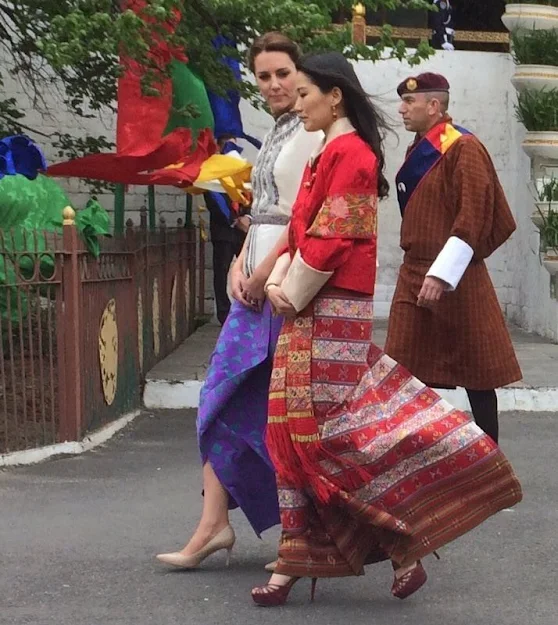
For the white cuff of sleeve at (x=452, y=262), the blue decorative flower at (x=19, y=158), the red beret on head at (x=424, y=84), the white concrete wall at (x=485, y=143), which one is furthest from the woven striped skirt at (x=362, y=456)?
the white concrete wall at (x=485, y=143)

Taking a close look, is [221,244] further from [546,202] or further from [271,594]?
[271,594]

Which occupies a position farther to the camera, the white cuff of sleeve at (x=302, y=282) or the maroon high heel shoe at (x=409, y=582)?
the maroon high heel shoe at (x=409, y=582)

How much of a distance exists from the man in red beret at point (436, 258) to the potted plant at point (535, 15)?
6.92 m

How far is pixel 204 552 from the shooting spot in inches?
174

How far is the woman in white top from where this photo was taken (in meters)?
4.24

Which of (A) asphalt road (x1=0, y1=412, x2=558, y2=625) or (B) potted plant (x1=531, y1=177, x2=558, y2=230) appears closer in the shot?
(A) asphalt road (x1=0, y1=412, x2=558, y2=625)

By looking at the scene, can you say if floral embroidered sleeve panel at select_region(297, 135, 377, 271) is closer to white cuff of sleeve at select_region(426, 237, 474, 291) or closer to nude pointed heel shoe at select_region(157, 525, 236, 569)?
white cuff of sleeve at select_region(426, 237, 474, 291)

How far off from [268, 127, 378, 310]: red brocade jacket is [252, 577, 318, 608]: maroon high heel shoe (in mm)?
923

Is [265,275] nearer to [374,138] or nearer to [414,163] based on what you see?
[374,138]

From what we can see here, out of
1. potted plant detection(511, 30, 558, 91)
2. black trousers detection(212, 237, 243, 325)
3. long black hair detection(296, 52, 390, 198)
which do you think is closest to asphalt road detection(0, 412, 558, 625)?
long black hair detection(296, 52, 390, 198)

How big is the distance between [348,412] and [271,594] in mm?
673

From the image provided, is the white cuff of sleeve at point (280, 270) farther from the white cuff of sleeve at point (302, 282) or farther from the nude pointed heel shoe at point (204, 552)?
the nude pointed heel shoe at point (204, 552)

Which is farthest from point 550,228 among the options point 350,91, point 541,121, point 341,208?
point 341,208

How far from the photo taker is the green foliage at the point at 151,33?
6.75m
